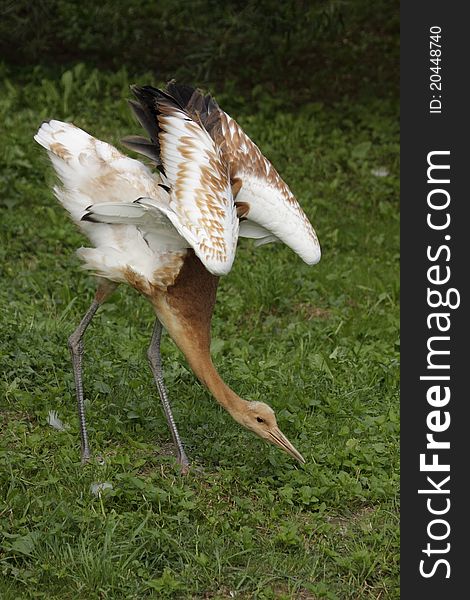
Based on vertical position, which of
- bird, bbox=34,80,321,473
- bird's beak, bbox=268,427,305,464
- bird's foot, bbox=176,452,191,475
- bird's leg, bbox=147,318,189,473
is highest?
bird, bbox=34,80,321,473

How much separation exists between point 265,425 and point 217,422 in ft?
1.80

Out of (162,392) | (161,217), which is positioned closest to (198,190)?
(161,217)

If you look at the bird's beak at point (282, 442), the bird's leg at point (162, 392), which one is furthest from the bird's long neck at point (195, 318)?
the bird's leg at point (162, 392)

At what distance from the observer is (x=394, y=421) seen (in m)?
6.05

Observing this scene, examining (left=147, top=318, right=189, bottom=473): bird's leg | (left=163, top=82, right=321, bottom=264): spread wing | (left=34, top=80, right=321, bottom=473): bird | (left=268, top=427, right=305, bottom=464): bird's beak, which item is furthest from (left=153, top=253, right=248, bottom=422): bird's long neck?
(left=163, top=82, right=321, bottom=264): spread wing

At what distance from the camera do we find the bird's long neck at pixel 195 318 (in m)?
5.47

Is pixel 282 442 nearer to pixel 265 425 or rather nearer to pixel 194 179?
pixel 265 425

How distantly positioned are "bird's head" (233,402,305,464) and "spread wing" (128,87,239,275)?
2.58ft

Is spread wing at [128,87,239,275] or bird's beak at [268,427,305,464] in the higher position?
spread wing at [128,87,239,275]

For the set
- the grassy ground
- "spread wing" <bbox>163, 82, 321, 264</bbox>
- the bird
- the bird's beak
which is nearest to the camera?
the grassy ground

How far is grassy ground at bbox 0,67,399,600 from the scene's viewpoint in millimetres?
4695

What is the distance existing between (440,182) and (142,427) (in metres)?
2.07

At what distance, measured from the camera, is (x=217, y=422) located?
5.97 metres

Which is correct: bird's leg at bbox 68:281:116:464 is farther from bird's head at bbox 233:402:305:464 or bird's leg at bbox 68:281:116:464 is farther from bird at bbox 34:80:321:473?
bird's head at bbox 233:402:305:464
